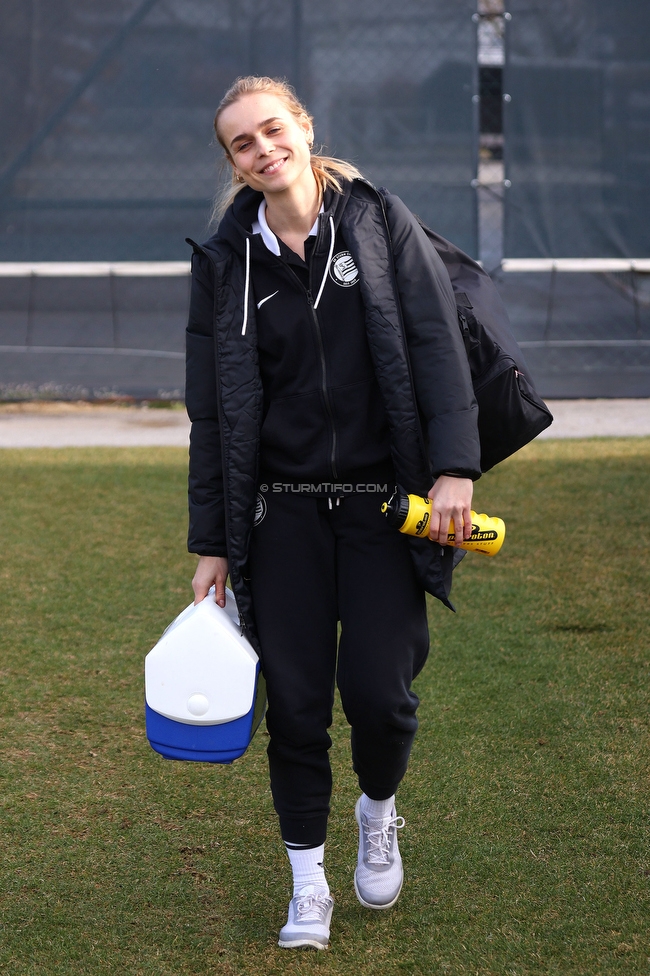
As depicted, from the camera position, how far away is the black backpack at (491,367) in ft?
8.29

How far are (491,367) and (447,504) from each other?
1.10ft

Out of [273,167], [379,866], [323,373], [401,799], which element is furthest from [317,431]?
[401,799]

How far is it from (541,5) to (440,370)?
21.1 feet

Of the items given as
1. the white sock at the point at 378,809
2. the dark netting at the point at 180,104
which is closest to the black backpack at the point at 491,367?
the white sock at the point at 378,809

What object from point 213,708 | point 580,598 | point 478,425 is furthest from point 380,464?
point 580,598

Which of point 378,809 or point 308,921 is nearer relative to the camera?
point 308,921

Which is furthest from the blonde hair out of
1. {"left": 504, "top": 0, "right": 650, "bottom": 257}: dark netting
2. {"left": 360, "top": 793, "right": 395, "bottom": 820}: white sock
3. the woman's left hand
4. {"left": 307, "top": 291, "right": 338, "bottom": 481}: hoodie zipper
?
{"left": 504, "top": 0, "right": 650, "bottom": 257}: dark netting

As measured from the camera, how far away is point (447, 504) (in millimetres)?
2406

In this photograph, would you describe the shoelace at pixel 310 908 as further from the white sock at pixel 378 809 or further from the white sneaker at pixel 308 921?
the white sock at pixel 378 809

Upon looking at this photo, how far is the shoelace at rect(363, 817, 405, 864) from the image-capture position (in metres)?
2.64

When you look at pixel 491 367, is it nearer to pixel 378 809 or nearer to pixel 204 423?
pixel 204 423

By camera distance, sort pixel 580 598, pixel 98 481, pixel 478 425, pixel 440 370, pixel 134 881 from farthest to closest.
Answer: pixel 98 481 → pixel 580 598 → pixel 134 881 → pixel 478 425 → pixel 440 370

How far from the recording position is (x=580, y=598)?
4.66 meters

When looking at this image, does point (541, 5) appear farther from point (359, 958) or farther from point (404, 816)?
point (359, 958)
